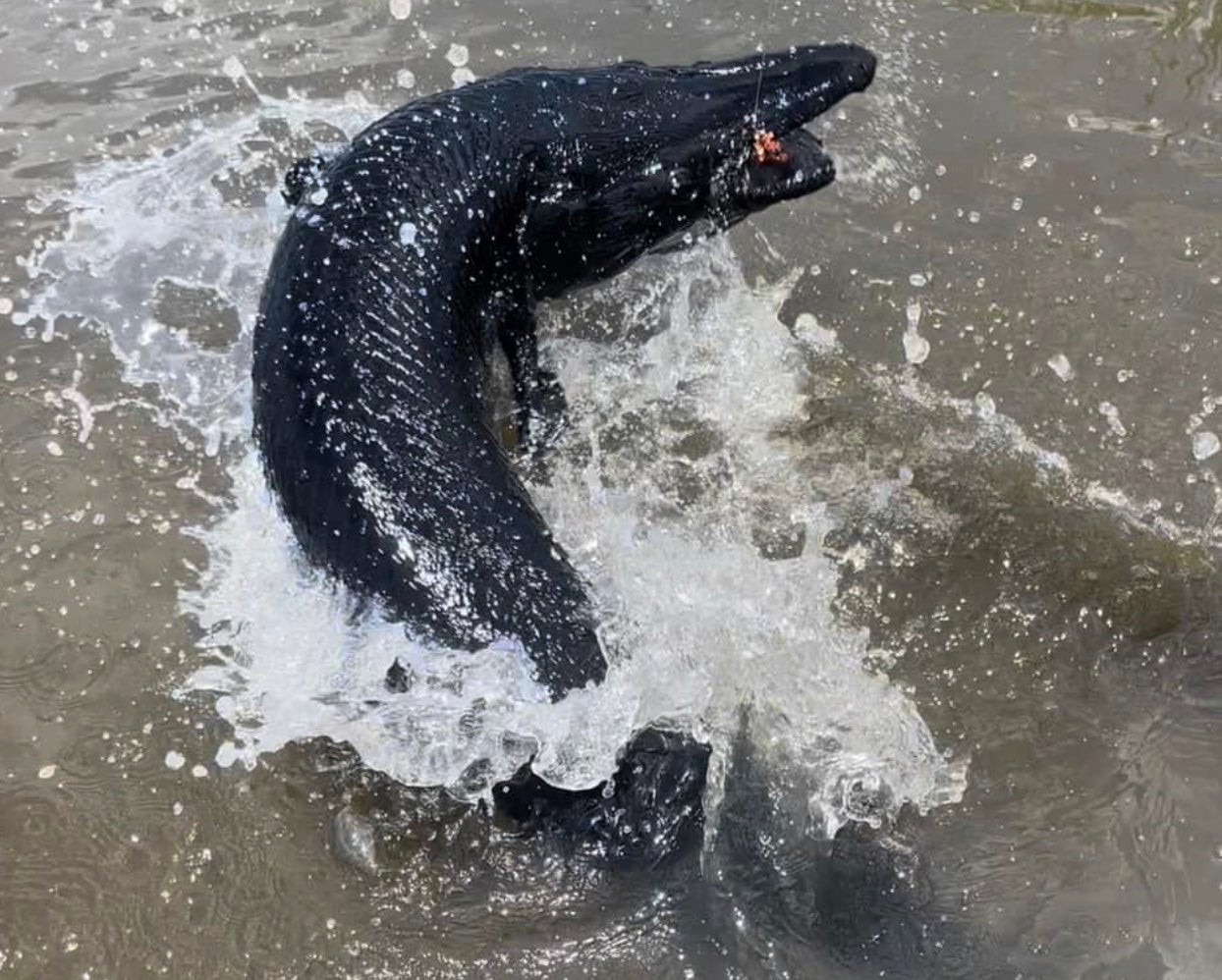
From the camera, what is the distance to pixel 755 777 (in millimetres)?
3371

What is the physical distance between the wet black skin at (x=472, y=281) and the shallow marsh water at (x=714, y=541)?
8.2 inches

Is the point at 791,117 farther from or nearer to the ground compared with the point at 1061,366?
farther from the ground

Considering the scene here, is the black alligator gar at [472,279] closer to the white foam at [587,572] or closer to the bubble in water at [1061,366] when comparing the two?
the white foam at [587,572]

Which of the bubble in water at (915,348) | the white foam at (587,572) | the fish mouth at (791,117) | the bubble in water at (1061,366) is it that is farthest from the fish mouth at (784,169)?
the bubble in water at (1061,366)

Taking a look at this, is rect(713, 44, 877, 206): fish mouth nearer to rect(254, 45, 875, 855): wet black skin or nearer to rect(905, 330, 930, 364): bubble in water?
rect(254, 45, 875, 855): wet black skin

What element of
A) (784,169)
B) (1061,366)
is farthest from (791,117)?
(1061,366)

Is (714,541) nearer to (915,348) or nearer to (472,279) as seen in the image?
(472,279)

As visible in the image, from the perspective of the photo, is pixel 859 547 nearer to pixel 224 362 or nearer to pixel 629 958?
pixel 629 958

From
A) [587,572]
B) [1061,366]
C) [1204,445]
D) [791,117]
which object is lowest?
[1204,445]

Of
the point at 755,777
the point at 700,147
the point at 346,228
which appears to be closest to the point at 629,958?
the point at 755,777

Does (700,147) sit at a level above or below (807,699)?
above

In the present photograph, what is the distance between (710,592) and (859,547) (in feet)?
1.82

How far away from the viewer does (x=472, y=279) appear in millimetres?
3611

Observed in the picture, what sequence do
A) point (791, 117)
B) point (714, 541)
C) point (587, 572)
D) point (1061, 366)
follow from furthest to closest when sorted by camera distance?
point (1061, 366)
point (714, 541)
point (791, 117)
point (587, 572)
